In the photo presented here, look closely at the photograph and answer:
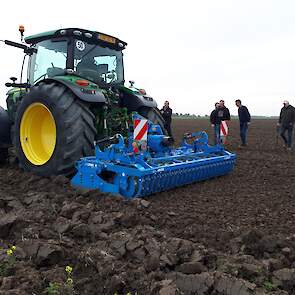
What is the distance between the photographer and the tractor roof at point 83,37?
5598mm

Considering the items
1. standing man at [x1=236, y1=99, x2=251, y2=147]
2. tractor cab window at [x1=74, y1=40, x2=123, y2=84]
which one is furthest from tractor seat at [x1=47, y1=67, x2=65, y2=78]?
standing man at [x1=236, y1=99, x2=251, y2=147]

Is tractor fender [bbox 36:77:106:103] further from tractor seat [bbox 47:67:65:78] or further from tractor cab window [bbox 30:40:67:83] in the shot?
Answer: tractor cab window [bbox 30:40:67:83]

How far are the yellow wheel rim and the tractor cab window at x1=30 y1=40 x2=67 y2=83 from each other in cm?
69

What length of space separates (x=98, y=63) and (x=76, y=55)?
1.81 feet

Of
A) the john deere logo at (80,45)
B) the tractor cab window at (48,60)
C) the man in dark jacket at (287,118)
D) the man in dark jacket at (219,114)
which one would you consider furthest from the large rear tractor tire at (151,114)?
the man in dark jacket at (287,118)

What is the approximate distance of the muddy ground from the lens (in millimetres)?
2436

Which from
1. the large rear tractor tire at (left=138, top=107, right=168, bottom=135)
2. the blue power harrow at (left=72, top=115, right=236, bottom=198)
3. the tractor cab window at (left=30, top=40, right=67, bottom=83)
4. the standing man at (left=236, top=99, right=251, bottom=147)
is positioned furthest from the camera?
the standing man at (left=236, top=99, right=251, bottom=147)

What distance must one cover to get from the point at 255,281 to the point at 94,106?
3633mm

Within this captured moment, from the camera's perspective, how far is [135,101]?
21.1 feet

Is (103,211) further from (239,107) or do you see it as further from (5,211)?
(239,107)

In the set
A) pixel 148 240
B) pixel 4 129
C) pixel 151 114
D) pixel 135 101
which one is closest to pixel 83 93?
pixel 135 101

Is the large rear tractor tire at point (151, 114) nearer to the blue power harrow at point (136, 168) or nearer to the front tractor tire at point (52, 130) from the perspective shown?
the blue power harrow at point (136, 168)

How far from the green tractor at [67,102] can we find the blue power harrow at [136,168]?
34 centimetres

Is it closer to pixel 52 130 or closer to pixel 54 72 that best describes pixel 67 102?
pixel 52 130
